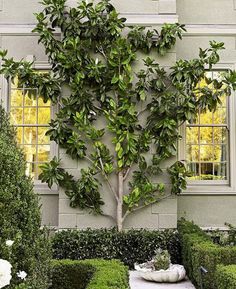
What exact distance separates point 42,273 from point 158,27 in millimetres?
6549

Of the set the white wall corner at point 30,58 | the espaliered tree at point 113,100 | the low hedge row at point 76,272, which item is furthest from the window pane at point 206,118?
the low hedge row at point 76,272

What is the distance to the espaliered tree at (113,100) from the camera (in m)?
10.0

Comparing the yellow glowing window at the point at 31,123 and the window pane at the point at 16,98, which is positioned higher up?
the window pane at the point at 16,98

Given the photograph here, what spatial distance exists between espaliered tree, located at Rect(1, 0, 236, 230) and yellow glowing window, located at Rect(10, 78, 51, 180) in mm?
1108

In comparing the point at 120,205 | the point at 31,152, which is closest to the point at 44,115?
the point at 31,152

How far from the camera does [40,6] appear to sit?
448 inches

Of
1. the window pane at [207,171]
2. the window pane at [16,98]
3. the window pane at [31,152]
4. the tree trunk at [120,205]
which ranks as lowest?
the tree trunk at [120,205]

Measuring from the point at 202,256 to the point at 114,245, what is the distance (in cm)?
230

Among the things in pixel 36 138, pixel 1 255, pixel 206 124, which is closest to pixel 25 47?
pixel 36 138

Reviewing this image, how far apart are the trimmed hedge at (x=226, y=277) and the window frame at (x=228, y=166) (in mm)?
4645

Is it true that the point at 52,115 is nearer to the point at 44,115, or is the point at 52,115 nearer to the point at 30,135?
the point at 44,115

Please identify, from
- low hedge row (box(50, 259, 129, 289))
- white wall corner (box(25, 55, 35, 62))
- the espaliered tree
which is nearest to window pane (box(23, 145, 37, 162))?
the espaliered tree

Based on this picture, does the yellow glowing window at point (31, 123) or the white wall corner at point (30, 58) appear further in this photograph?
the yellow glowing window at point (31, 123)

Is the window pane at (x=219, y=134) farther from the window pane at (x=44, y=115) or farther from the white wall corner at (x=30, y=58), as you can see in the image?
the white wall corner at (x=30, y=58)
